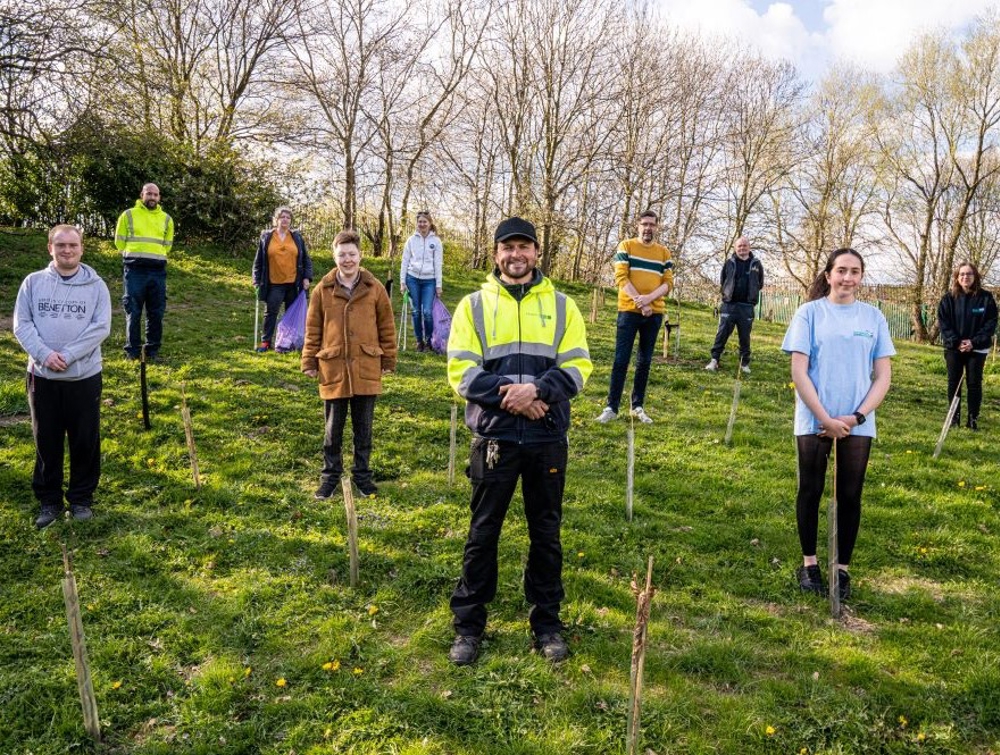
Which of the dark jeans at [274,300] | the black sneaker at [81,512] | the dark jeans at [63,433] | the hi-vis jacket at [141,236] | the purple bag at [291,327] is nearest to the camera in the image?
the dark jeans at [63,433]

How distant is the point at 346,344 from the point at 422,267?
193 inches

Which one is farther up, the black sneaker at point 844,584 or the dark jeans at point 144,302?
the dark jeans at point 144,302

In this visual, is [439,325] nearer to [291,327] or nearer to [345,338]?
[291,327]

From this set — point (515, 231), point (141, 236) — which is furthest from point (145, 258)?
point (515, 231)

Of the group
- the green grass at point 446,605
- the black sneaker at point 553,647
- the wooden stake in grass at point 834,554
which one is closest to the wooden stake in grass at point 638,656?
the green grass at point 446,605

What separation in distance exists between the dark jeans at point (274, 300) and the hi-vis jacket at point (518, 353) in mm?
7120

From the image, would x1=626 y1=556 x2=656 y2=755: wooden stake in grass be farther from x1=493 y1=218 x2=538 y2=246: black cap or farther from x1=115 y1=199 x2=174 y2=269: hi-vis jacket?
x1=115 y1=199 x2=174 y2=269: hi-vis jacket

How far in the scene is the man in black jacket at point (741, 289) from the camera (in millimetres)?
10875

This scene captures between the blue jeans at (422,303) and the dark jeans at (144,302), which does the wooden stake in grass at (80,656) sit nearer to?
the dark jeans at (144,302)

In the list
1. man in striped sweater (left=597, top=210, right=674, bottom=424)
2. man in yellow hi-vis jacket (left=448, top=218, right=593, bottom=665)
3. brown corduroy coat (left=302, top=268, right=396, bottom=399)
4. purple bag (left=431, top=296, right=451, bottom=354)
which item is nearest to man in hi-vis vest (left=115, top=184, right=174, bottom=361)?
purple bag (left=431, top=296, right=451, bottom=354)

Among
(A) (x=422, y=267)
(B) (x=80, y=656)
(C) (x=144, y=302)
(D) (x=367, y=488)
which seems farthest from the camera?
(A) (x=422, y=267)

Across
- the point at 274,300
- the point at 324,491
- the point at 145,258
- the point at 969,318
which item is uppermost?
the point at 145,258

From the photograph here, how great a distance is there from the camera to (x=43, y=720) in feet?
10.9

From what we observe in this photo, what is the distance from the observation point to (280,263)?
10.0m
